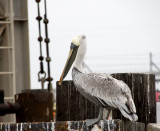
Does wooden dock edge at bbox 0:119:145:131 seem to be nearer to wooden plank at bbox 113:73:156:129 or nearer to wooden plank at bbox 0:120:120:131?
wooden plank at bbox 0:120:120:131

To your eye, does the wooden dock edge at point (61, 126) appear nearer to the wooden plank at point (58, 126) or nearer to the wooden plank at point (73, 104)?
the wooden plank at point (58, 126)

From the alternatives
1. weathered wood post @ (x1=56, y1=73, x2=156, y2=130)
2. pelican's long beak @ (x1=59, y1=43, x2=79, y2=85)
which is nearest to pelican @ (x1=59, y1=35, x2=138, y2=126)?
pelican's long beak @ (x1=59, y1=43, x2=79, y2=85)

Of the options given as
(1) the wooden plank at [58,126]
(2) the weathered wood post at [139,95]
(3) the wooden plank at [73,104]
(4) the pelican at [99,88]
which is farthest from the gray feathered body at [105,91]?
(3) the wooden plank at [73,104]

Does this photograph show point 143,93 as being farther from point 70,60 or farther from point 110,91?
point 70,60

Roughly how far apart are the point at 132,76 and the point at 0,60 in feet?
11.4

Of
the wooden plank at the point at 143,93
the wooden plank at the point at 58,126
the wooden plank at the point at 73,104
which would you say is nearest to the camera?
the wooden plank at the point at 58,126

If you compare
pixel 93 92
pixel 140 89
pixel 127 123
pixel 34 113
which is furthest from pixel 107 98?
pixel 34 113

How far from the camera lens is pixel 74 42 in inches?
119

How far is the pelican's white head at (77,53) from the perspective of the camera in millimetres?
3010

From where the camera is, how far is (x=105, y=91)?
3002mm

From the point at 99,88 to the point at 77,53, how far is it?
0.23m

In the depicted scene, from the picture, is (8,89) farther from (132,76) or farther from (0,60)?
(132,76)

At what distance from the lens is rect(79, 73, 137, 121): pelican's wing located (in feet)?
9.71

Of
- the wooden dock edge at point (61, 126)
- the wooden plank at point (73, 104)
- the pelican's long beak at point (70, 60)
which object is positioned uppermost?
the pelican's long beak at point (70, 60)
